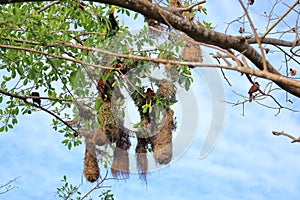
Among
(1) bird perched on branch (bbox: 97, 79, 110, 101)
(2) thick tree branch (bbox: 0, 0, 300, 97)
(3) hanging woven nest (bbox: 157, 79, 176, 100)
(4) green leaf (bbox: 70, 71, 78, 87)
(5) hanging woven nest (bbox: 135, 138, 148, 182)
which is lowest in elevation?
(5) hanging woven nest (bbox: 135, 138, 148, 182)

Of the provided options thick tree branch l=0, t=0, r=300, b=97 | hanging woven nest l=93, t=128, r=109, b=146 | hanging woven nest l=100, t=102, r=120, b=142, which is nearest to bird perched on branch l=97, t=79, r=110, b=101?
hanging woven nest l=100, t=102, r=120, b=142

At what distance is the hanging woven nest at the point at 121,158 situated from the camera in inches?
156

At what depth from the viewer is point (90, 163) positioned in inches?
163

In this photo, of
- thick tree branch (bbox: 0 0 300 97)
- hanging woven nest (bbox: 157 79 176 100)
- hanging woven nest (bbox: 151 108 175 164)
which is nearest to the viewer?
thick tree branch (bbox: 0 0 300 97)

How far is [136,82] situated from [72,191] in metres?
1.81

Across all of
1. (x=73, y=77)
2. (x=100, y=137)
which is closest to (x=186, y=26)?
(x=100, y=137)

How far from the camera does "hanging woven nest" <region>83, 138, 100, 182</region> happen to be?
4125mm

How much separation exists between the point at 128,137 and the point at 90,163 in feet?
1.35

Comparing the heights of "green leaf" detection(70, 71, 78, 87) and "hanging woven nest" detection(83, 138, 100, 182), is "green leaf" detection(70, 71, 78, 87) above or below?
above

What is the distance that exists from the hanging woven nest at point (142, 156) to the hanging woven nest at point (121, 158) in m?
0.10

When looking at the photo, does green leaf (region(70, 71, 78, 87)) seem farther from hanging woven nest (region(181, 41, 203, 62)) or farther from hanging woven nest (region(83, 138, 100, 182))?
hanging woven nest (region(181, 41, 203, 62))

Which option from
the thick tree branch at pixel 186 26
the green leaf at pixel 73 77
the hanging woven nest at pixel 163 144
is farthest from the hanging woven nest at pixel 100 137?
the thick tree branch at pixel 186 26

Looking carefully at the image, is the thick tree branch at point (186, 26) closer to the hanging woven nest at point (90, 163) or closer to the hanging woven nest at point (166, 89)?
the hanging woven nest at point (166, 89)

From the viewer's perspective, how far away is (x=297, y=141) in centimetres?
295
